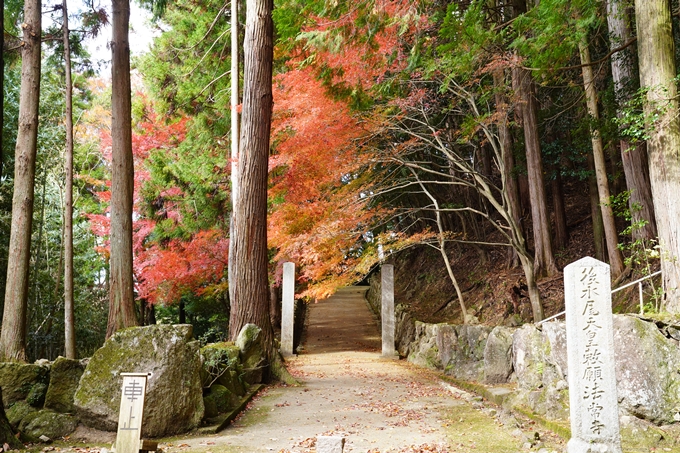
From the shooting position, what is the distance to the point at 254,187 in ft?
32.8

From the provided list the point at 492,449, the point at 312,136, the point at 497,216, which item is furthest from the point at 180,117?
the point at 492,449

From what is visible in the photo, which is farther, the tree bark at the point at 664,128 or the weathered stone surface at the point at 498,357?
the weathered stone surface at the point at 498,357

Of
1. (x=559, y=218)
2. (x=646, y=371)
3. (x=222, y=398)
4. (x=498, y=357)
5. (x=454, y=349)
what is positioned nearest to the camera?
(x=646, y=371)

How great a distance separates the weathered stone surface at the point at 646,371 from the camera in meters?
5.13

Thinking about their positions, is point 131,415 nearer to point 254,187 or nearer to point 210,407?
point 210,407

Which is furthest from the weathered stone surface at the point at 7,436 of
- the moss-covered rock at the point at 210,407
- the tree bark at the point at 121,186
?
the tree bark at the point at 121,186

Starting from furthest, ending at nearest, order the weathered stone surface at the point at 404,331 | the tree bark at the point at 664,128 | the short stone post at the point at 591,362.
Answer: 1. the weathered stone surface at the point at 404,331
2. the tree bark at the point at 664,128
3. the short stone post at the point at 591,362

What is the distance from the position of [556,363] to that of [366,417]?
2.43 m

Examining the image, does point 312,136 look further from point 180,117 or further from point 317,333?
point 317,333

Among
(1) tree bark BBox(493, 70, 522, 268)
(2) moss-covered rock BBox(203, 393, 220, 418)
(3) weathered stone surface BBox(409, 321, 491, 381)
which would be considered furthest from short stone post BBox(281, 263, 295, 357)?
(2) moss-covered rock BBox(203, 393, 220, 418)

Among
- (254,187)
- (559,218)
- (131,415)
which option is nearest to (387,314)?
(559,218)

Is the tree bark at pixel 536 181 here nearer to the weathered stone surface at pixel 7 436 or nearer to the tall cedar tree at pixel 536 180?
the tall cedar tree at pixel 536 180

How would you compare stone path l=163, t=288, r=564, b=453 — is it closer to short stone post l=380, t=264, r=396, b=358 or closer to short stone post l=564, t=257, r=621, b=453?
short stone post l=564, t=257, r=621, b=453

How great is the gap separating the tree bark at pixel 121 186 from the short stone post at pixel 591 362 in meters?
7.48
